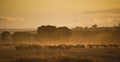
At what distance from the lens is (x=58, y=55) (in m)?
11.9

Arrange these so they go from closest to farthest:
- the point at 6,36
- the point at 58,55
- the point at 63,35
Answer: the point at 58,55, the point at 6,36, the point at 63,35

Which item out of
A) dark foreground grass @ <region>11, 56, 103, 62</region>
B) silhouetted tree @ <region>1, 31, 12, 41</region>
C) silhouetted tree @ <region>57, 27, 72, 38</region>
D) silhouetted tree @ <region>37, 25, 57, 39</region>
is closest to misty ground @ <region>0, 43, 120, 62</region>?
dark foreground grass @ <region>11, 56, 103, 62</region>

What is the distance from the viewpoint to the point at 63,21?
13.0 m

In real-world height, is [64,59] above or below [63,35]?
below

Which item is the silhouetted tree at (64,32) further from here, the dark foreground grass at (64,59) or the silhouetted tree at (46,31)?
the dark foreground grass at (64,59)

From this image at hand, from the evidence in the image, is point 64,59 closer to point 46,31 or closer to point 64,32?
point 64,32

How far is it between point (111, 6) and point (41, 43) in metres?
Answer: 3.42

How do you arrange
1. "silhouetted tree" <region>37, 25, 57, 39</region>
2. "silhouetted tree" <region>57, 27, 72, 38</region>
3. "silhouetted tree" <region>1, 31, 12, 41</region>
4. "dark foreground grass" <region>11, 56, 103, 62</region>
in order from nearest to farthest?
"dark foreground grass" <region>11, 56, 103, 62</region>, "silhouetted tree" <region>1, 31, 12, 41</region>, "silhouetted tree" <region>37, 25, 57, 39</region>, "silhouetted tree" <region>57, 27, 72, 38</region>

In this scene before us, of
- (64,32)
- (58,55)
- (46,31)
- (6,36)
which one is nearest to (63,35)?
(64,32)

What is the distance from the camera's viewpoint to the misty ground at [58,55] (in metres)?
11.4

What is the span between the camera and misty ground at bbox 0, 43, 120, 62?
11.4 meters

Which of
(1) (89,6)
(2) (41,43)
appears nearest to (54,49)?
(2) (41,43)

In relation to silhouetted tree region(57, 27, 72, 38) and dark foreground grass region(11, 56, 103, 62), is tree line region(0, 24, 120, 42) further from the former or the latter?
dark foreground grass region(11, 56, 103, 62)

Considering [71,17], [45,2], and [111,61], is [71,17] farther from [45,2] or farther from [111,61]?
[111,61]
